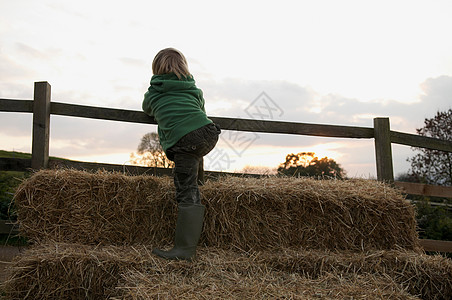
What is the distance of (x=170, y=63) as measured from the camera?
3.39 m

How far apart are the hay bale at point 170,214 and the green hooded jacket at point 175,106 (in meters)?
0.58

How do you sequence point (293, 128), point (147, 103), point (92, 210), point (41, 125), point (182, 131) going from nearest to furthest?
1. point (182, 131)
2. point (92, 210)
3. point (147, 103)
4. point (41, 125)
5. point (293, 128)

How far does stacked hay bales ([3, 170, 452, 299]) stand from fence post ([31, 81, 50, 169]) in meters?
0.64

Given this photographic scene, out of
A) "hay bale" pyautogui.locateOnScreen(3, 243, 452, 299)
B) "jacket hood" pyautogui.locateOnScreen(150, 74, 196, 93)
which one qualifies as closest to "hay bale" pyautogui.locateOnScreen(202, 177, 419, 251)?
"hay bale" pyautogui.locateOnScreen(3, 243, 452, 299)

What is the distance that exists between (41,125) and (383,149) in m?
4.24

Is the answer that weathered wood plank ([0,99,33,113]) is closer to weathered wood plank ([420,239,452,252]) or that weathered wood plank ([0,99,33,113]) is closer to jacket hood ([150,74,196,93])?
jacket hood ([150,74,196,93])

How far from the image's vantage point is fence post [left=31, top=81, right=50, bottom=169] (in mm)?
4031

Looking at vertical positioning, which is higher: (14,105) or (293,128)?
(14,105)

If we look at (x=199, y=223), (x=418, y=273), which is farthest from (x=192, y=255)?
(x=418, y=273)

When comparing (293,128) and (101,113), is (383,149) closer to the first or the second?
(293,128)

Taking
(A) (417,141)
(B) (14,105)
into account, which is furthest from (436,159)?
(B) (14,105)

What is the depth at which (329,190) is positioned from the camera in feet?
11.8

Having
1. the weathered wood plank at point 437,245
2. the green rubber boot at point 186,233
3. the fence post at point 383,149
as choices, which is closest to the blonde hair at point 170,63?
the green rubber boot at point 186,233

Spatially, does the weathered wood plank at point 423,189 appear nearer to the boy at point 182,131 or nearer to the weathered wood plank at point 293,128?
the weathered wood plank at point 293,128
